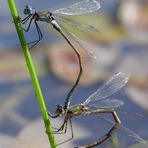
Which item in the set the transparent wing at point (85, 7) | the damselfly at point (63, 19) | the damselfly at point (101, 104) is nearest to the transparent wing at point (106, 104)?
the damselfly at point (101, 104)

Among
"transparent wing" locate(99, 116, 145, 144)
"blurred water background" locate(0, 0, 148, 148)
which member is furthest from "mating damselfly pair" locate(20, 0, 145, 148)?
"blurred water background" locate(0, 0, 148, 148)

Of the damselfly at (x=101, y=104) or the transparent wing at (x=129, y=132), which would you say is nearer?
the damselfly at (x=101, y=104)

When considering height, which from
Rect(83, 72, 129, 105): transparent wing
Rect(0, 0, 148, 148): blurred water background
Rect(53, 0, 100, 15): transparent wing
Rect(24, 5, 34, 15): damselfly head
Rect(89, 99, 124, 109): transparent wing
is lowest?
Rect(0, 0, 148, 148): blurred water background

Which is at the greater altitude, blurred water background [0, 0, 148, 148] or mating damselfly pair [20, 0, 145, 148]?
mating damselfly pair [20, 0, 145, 148]

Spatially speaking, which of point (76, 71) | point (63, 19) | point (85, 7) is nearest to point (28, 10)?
point (63, 19)

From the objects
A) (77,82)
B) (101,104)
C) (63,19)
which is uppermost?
(63,19)

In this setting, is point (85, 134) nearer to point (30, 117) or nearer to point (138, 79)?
point (30, 117)

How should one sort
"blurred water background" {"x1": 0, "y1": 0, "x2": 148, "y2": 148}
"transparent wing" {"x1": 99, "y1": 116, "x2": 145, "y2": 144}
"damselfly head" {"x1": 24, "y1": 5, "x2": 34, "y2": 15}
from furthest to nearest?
"blurred water background" {"x1": 0, "y1": 0, "x2": 148, "y2": 148} → "transparent wing" {"x1": 99, "y1": 116, "x2": 145, "y2": 144} → "damselfly head" {"x1": 24, "y1": 5, "x2": 34, "y2": 15}

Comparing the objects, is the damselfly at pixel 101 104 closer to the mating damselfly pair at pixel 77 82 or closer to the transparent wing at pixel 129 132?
the mating damselfly pair at pixel 77 82

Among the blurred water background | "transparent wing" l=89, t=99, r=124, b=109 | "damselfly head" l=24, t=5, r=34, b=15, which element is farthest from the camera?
the blurred water background

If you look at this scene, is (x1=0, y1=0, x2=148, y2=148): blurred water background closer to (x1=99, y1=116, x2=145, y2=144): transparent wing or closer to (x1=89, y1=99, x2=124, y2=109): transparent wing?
(x1=99, y1=116, x2=145, y2=144): transparent wing

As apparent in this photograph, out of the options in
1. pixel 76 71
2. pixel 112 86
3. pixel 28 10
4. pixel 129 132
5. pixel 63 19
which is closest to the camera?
pixel 28 10

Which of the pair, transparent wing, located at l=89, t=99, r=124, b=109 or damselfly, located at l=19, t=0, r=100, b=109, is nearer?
damselfly, located at l=19, t=0, r=100, b=109

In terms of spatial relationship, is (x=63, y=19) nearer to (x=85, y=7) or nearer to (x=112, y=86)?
(x=85, y=7)
